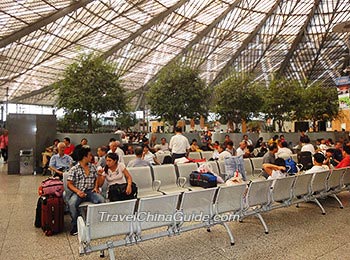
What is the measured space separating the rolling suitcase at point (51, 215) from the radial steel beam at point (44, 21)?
20.6m

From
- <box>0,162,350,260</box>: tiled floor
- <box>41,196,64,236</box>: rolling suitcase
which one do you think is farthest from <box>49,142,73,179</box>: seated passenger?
<box>41,196,64,236</box>: rolling suitcase

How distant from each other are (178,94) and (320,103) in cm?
1209

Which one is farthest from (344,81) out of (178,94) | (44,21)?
(44,21)

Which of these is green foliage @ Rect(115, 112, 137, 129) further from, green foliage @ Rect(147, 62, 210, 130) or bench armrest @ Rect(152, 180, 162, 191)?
Result: bench armrest @ Rect(152, 180, 162, 191)

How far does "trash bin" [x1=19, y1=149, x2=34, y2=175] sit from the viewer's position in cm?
1266

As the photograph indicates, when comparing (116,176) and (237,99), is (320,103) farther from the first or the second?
(116,176)

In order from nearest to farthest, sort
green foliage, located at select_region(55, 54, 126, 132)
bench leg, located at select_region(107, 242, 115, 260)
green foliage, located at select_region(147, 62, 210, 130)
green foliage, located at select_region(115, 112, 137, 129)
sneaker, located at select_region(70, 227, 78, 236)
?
bench leg, located at select_region(107, 242, 115, 260) → sneaker, located at select_region(70, 227, 78, 236) → green foliage, located at select_region(55, 54, 126, 132) → green foliage, located at select_region(115, 112, 137, 129) → green foliage, located at select_region(147, 62, 210, 130)

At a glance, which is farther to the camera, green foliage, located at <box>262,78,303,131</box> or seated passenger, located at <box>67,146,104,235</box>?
green foliage, located at <box>262,78,303,131</box>

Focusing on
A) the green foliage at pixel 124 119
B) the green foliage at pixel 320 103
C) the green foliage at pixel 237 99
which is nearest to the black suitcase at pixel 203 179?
the green foliage at pixel 124 119

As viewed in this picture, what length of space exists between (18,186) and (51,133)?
431 cm

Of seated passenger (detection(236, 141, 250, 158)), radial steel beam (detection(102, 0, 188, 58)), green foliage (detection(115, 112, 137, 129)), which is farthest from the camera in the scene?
radial steel beam (detection(102, 0, 188, 58))

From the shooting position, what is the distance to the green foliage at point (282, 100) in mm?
20234

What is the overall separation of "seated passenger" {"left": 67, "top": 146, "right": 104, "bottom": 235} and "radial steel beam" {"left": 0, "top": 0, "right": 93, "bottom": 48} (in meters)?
20.2

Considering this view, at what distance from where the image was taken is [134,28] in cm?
3397
